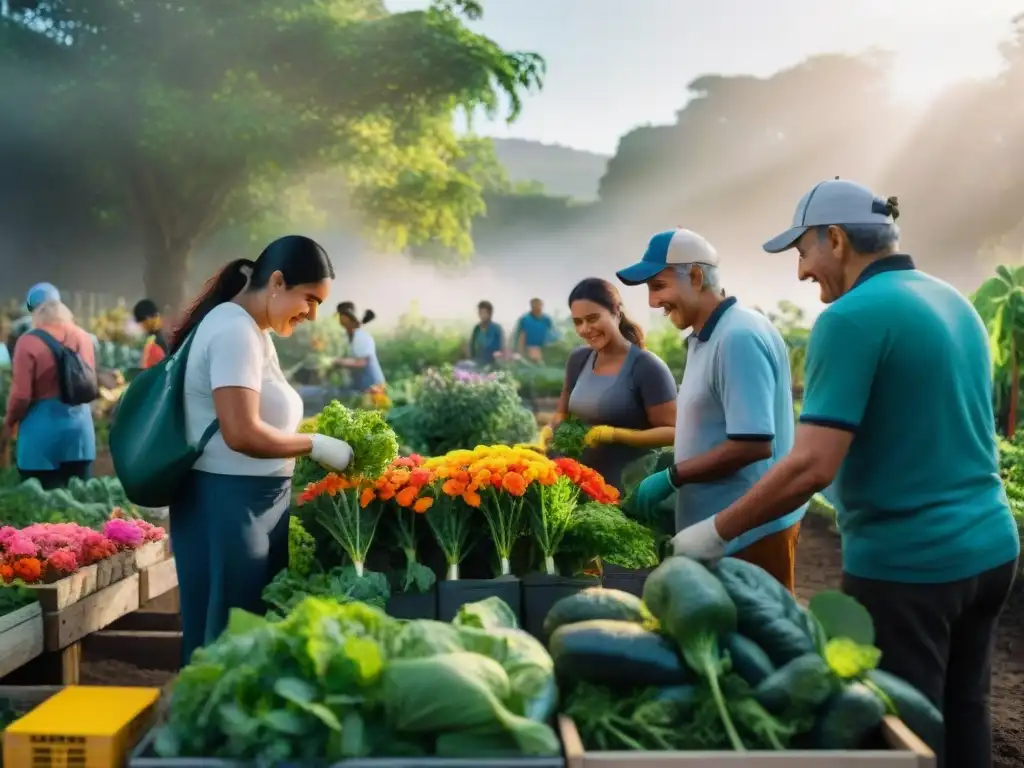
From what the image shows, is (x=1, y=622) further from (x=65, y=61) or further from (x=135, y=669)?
(x=65, y=61)

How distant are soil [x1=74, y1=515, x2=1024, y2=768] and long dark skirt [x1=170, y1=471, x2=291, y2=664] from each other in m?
1.90

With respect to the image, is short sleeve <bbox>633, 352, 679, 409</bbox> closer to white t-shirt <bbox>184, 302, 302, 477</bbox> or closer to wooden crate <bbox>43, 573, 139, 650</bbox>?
white t-shirt <bbox>184, 302, 302, 477</bbox>

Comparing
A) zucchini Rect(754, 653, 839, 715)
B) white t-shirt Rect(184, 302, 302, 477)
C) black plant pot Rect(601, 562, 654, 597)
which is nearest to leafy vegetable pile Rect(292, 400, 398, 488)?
white t-shirt Rect(184, 302, 302, 477)

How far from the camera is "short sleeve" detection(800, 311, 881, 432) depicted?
229 centimetres

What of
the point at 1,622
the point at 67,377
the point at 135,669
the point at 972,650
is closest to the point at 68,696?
the point at 1,622

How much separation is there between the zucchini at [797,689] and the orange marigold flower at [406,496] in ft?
4.38

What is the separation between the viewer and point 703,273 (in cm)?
323

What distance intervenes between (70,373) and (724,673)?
195 inches

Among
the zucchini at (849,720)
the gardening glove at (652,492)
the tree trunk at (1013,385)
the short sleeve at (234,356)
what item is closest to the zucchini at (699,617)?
the zucchini at (849,720)

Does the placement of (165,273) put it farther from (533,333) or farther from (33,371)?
(33,371)

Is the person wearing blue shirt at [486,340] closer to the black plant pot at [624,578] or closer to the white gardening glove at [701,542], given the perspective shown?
the black plant pot at [624,578]

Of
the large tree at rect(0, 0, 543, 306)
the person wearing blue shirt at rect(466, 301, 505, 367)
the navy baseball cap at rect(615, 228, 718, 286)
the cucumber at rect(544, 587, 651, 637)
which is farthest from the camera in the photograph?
the large tree at rect(0, 0, 543, 306)

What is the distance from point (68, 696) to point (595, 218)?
58.5 m

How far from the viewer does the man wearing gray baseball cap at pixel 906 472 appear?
232 centimetres
